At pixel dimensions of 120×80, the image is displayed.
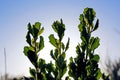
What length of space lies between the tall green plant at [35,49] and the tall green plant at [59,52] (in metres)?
0.24

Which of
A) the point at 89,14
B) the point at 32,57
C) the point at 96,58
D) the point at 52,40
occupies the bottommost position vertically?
the point at 96,58

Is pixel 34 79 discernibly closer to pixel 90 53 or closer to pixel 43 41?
pixel 43 41

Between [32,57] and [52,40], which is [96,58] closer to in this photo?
[52,40]

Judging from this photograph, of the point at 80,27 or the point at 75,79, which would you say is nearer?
the point at 75,79

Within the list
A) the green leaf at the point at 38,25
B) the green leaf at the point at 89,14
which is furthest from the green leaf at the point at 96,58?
the green leaf at the point at 38,25

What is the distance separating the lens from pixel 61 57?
5934 mm

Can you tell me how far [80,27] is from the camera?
6.33 meters

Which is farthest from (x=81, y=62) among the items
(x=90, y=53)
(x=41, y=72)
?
(x=41, y=72)

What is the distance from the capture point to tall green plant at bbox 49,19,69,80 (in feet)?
19.4

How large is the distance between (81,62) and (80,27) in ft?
2.84

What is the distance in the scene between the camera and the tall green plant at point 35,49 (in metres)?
5.83

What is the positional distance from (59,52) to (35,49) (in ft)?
1.58

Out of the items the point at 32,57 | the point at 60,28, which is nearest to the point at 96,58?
the point at 60,28

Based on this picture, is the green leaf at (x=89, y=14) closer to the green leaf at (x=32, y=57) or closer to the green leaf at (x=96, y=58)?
the green leaf at (x=96, y=58)
